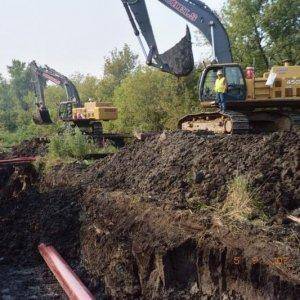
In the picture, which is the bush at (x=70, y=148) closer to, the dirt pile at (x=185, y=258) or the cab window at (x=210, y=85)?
the cab window at (x=210, y=85)

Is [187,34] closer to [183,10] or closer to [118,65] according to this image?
[183,10]

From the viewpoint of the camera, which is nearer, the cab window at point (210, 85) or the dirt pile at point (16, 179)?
the dirt pile at point (16, 179)

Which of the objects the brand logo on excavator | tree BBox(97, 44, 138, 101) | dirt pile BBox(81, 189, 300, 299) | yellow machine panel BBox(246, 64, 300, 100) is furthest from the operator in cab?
tree BBox(97, 44, 138, 101)

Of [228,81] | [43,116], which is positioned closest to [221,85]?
[228,81]

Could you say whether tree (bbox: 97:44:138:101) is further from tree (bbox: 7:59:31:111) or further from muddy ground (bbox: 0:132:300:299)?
tree (bbox: 7:59:31:111)

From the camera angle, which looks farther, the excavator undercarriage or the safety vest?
the safety vest

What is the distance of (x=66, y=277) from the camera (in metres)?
6.03

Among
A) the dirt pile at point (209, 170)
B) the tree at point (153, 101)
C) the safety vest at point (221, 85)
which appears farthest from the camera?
the tree at point (153, 101)

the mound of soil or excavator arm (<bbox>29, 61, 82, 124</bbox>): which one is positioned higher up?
excavator arm (<bbox>29, 61, 82, 124</bbox>)

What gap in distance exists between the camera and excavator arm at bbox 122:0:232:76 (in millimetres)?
13203

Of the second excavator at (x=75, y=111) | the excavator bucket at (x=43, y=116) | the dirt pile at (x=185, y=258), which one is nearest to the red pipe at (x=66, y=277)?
the dirt pile at (x=185, y=258)

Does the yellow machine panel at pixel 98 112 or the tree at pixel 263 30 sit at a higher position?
the tree at pixel 263 30

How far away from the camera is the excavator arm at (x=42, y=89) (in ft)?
74.4

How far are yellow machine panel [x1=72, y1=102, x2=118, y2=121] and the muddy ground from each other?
32.6 feet
